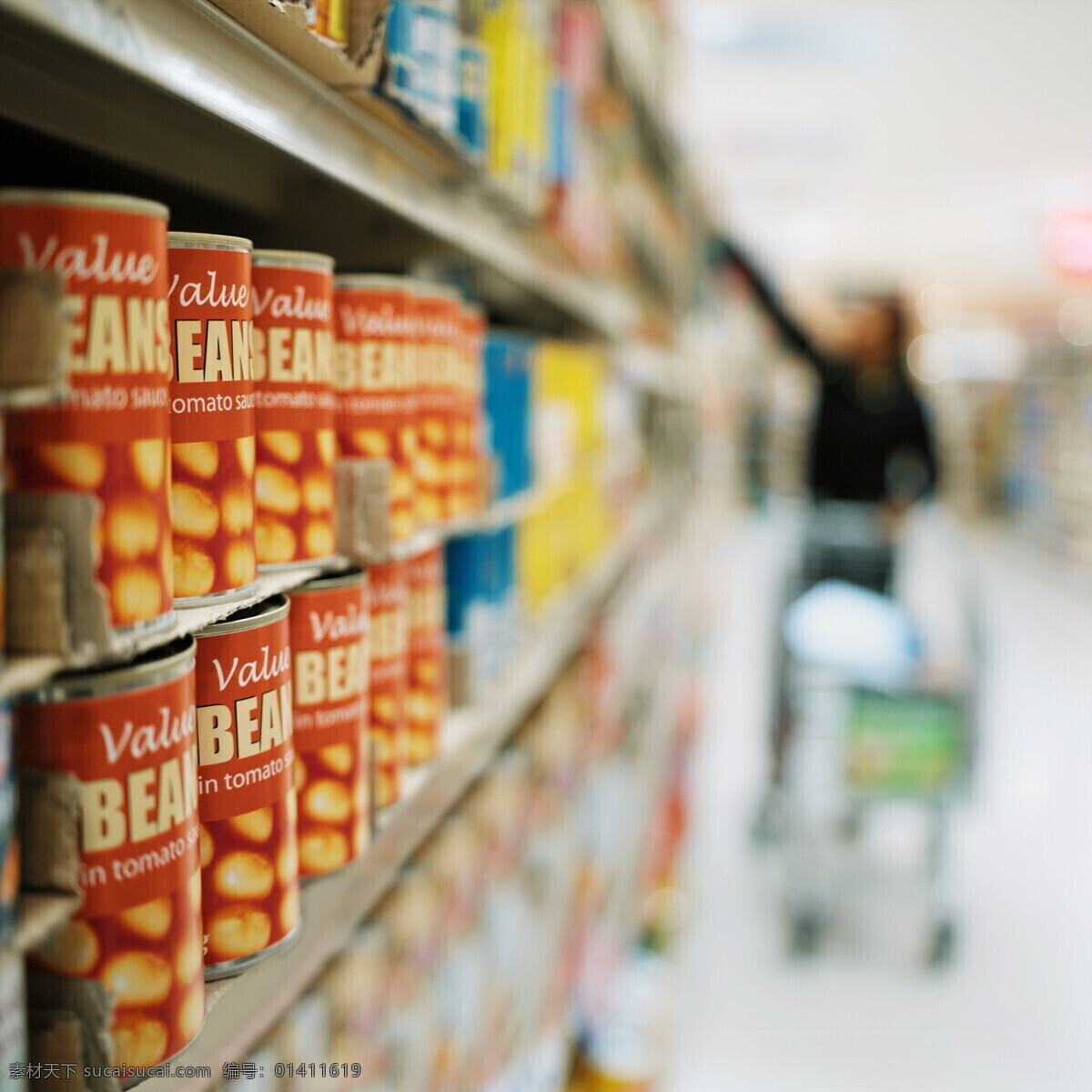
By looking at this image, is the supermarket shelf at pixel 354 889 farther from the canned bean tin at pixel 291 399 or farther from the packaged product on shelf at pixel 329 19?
the packaged product on shelf at pixel 329 19

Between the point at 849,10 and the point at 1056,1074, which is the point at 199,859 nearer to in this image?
the point at 1056,1074

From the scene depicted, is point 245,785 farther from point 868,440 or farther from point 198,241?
point 868,440

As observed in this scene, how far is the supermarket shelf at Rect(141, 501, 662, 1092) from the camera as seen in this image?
669mm

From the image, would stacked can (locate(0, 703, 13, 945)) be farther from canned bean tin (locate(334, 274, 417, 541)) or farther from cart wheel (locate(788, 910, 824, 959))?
cart wheel (locate(788, 910, 824, 959))

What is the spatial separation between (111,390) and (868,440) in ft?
14.1

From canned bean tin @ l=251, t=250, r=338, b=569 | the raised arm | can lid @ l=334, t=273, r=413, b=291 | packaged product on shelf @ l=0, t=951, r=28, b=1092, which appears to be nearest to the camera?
packaged product on shelf @ l=0, t=951, r=28, b=1092

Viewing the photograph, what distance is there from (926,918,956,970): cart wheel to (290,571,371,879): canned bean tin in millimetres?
2831

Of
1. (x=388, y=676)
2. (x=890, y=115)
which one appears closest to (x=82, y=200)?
(x=388, y=676)

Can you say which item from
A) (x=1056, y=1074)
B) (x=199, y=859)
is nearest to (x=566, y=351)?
(x=199, y=859)

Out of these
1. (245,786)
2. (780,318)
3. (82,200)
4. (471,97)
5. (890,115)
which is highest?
(890,115)

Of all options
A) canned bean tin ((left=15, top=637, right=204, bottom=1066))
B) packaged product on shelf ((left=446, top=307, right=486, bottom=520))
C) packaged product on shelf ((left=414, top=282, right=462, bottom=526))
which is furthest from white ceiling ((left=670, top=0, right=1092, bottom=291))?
canned bean tin ((left=15, top=637, right=204, bottom=1066))

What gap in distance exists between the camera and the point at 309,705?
0.79 meters

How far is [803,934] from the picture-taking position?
10.5ft

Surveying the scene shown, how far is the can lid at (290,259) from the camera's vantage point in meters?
0.74
